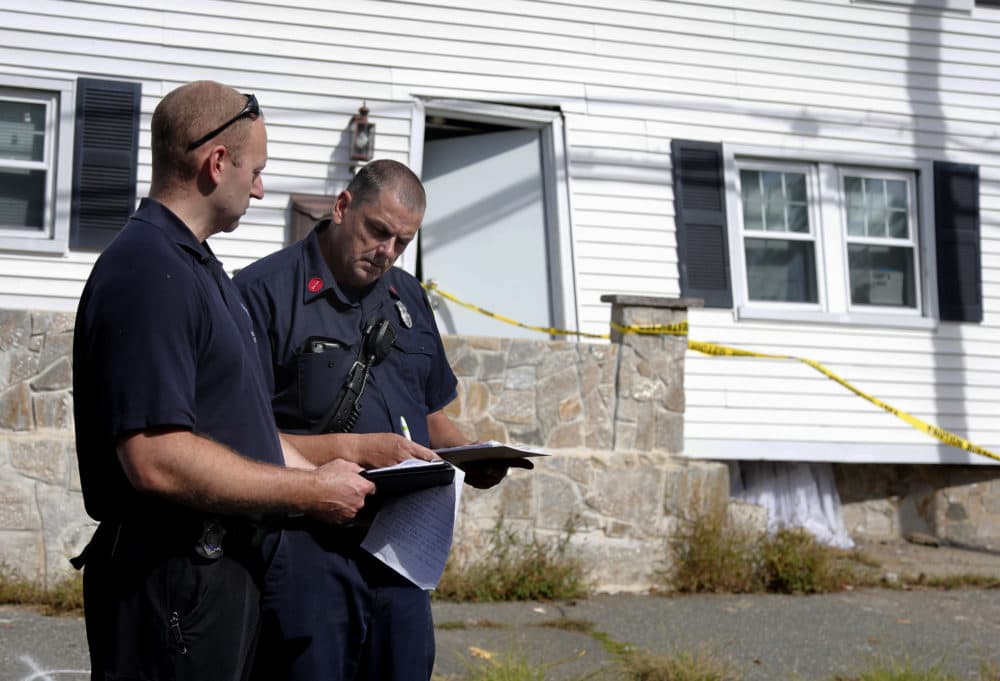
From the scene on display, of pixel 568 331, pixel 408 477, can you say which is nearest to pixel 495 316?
pixel 568 331

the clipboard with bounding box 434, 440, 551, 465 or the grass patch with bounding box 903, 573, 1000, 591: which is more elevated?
the clipboard with bounding box 434, 440, 551, 465

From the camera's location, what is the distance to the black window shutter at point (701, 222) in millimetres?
10250

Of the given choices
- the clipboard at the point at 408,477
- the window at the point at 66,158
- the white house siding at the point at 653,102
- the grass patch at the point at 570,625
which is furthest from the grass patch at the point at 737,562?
the clipboard at the point at 408,477

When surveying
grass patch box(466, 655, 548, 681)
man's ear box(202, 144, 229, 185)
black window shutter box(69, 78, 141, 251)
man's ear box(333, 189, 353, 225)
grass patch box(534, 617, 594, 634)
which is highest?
black window shutter box(69, 78, 141, 251)

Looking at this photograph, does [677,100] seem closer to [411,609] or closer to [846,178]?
[846,178]

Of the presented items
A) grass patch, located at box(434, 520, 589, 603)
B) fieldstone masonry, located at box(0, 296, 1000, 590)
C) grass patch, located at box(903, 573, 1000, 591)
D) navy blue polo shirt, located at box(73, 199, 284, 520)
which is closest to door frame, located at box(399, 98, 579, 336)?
fieldstone masonry, located at box(0, 296, 1000, 590)

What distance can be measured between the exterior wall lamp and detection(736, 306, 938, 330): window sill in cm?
335

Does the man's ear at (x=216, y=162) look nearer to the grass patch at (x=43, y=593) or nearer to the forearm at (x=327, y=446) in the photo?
the forearm at (x=327, y=446)

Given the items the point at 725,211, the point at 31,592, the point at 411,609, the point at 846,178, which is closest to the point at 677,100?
the point at 725,211

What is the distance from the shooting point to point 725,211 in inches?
410

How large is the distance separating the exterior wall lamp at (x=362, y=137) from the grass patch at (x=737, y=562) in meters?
3.67

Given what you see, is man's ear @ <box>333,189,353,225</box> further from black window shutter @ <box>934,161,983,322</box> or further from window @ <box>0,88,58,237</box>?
black window shutter @ <box>934,161,983,322</box>

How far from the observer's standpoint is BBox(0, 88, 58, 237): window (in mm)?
8977

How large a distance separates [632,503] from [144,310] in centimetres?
621
